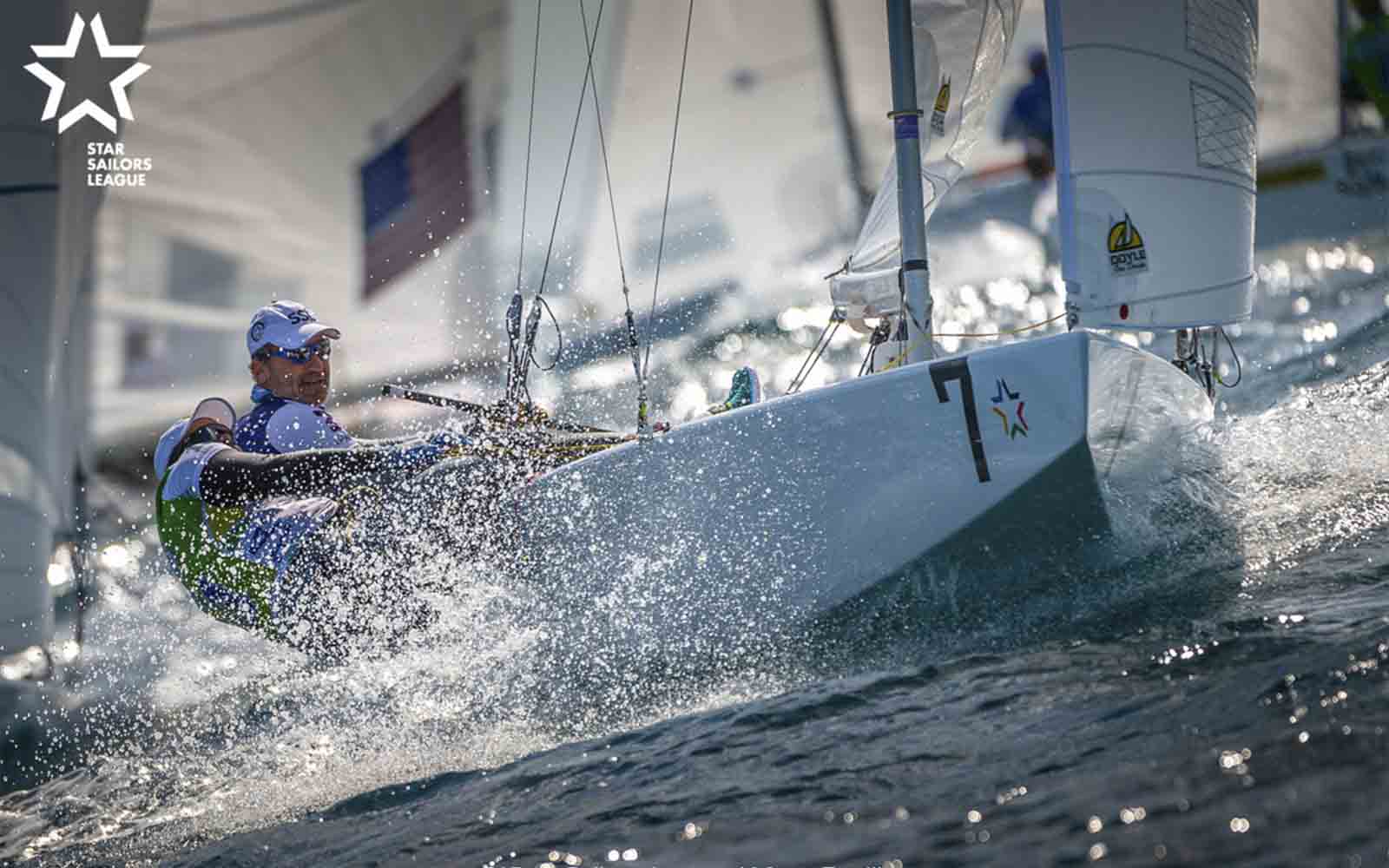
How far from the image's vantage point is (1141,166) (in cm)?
407

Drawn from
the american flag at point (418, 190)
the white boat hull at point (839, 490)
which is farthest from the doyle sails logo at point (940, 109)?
the american flag at point (418, 190)

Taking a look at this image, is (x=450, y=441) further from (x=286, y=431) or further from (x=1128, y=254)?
(x=1128, y=254)

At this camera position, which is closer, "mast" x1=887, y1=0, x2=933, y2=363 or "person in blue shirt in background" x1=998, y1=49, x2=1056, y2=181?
"mast" x1=887, y1=0, x2=933, y2=363

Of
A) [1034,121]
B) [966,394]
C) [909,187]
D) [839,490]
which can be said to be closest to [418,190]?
[909,187]

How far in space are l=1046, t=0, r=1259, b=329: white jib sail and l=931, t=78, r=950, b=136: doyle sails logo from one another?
2.01ft

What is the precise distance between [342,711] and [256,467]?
2.14ft

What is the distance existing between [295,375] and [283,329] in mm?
128

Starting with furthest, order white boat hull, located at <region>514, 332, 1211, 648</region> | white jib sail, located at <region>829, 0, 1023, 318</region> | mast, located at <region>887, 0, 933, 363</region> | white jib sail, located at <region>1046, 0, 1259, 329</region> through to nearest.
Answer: white jib sail, located at <region>829, 0, 1023, 318</region> < white jib sail, located at <region>1046, 0, 1259, 329</region> < mast, located at <region>887, 0, 933, 363</region> < white boat hull, located at <region>514, 332, 1211, 648</region>

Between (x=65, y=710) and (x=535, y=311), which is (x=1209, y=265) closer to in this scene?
(x=535, y=311)

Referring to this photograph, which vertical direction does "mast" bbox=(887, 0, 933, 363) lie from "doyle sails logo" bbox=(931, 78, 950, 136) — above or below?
below

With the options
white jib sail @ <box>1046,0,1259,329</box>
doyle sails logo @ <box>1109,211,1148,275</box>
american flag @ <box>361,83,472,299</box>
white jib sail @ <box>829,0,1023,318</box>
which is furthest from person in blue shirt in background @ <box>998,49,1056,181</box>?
doyle sails logo @ <box>1109,211,1148,275</box>

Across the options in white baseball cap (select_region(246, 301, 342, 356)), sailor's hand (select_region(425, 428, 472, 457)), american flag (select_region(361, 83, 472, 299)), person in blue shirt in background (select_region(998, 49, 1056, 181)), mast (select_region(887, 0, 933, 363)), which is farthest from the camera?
person in blue shirt in background (select_region(998, 49, 1056, 181))

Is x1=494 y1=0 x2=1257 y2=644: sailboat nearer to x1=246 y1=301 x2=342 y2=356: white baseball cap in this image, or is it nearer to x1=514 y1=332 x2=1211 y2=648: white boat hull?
x1=514 y1=332 x2=1211 y2=648: white boat hull

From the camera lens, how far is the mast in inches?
154
